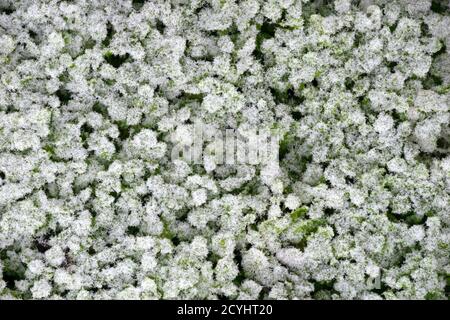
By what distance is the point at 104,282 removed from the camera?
144 centimetres

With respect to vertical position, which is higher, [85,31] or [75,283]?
[85,31]

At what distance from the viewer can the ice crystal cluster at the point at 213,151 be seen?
1444 mm

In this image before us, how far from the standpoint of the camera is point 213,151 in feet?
4.93

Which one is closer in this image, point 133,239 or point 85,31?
point 133,239

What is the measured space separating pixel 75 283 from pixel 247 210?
1.50ft

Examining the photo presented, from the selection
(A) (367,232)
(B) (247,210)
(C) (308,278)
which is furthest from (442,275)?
(B) (247,210)

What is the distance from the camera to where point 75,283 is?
4.69ft

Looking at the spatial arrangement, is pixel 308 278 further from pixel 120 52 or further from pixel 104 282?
pixel 120 52

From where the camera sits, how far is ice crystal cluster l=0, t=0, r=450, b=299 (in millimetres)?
1444

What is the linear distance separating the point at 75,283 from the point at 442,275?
0.90 m
